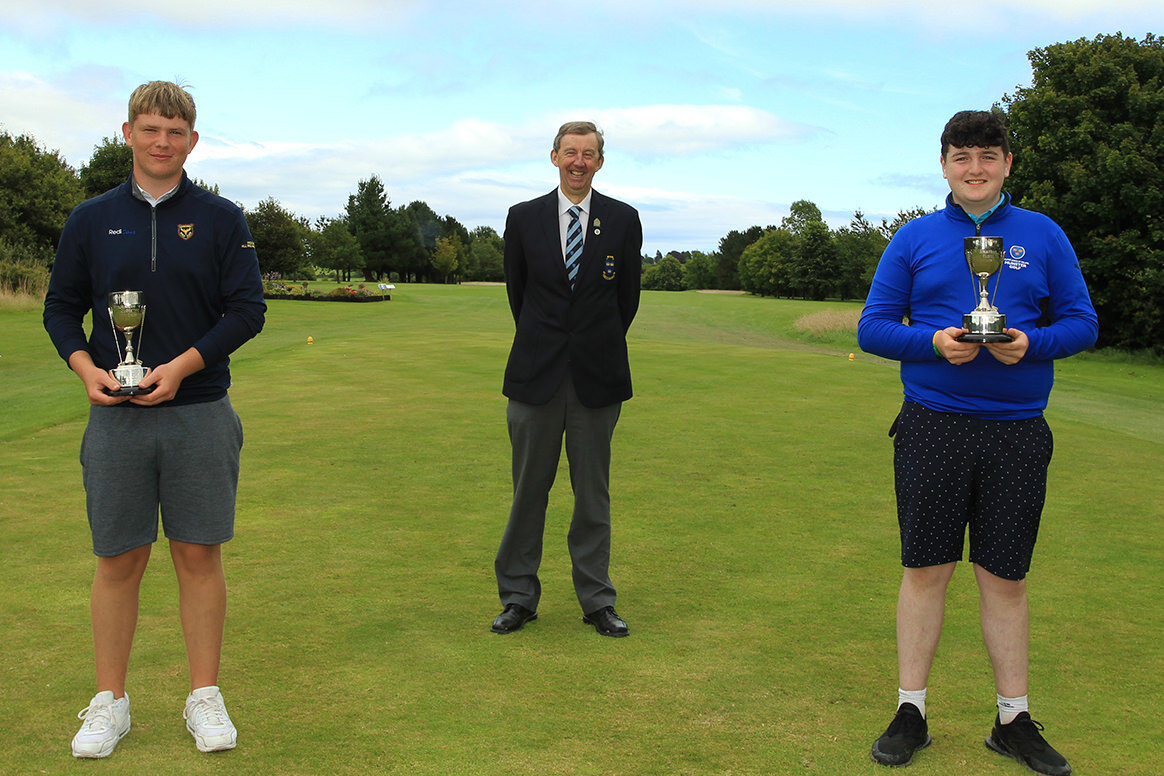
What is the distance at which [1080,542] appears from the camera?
619cm

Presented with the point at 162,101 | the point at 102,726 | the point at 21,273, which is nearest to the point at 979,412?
the point at 162,101

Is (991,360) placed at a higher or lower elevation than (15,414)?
higher

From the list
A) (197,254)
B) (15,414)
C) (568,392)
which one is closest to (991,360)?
(568,392)

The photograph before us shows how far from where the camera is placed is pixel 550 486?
4672mm

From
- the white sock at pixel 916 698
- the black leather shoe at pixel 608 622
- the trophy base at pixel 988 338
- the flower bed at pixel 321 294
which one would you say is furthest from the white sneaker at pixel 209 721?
the flower bed at pixel 321 294

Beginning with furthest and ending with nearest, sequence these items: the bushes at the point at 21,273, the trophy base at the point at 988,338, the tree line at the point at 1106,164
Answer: the bushes at the point at 21,273, the tree line at the point at 1106,164, the trophy base at the point at 988,338

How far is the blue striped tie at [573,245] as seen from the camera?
15.0ft

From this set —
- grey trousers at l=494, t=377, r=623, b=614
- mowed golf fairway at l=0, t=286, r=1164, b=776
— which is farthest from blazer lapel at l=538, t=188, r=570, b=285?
mowed golf fairway at l=0, t=286, r=1164, b=776

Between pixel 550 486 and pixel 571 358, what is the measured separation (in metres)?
0.63

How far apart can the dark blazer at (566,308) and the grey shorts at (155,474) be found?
1.55 m

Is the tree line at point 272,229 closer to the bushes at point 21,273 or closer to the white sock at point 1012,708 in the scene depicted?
the bushes at point 21,273

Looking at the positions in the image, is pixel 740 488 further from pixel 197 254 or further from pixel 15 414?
pixel 15 414

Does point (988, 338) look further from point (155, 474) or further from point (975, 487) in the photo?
point (155, 474)

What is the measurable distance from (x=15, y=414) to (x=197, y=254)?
30.1 ft
